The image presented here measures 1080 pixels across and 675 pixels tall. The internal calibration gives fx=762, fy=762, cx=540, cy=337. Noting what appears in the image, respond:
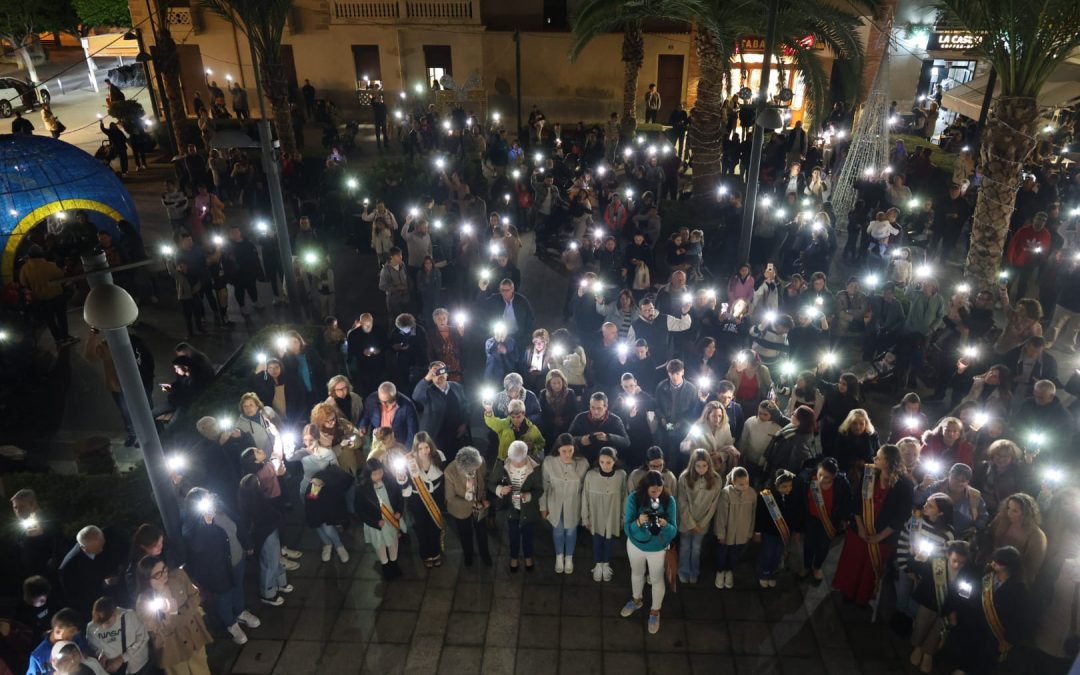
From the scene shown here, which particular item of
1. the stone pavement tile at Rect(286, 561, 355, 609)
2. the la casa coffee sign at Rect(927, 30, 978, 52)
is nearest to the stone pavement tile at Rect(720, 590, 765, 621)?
the stone pavement tile at Rect(286, 561, 355, 609)

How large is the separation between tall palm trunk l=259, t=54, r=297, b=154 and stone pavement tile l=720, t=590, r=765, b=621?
53.7ft

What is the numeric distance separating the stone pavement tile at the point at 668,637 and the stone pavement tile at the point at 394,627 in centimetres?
223

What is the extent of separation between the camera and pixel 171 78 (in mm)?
21312

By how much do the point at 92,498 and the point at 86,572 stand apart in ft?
5.26

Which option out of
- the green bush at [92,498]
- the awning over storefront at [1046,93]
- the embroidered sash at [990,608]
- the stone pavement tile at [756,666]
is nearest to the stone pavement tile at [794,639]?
the stone pavement tile at [756,666]

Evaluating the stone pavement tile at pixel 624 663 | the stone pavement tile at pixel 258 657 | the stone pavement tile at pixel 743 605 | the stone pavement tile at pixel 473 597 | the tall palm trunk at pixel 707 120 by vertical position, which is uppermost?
the tall palm trunk at pixel 707 120

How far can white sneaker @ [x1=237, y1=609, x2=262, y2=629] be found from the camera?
721 cm

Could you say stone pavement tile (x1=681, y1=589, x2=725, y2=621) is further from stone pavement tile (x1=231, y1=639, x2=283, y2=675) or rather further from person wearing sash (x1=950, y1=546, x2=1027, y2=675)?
stone pavement tile (x1=231, y1=639, x2=283, y2=675)

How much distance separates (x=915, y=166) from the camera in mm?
16297

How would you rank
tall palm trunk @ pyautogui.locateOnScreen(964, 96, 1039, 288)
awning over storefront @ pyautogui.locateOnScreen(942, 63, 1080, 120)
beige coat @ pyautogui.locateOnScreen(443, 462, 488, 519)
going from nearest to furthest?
beige coat @ pyautogui.locateOnScreen(443, 462, 488, 519) → tall palm trunk @ pyautogui.locateOnScreen(964, 96, 1039, 288) → awning over storefront @ pyautogui.locateOnScreen(942, 63, 1080, 120)

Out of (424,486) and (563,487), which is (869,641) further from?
(424,486)

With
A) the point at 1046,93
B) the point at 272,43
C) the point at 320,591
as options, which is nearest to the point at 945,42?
the point at 1046,93

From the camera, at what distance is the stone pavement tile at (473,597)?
744 centimetres

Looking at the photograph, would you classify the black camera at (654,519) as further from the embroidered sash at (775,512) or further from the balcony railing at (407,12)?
the balcony railing at (407,12)
